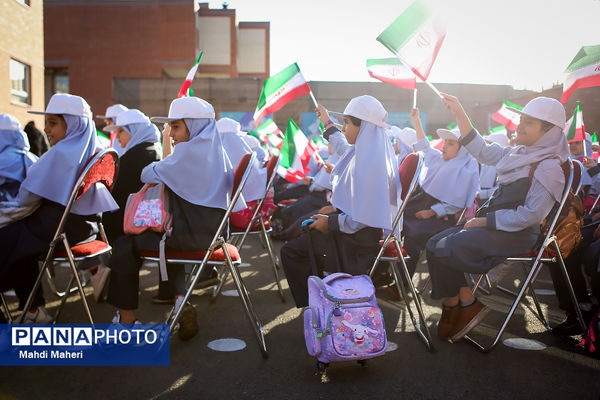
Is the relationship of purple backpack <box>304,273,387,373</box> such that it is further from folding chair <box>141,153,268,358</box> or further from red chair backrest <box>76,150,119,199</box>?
red chair backrest <box>76,150,119,199</box>

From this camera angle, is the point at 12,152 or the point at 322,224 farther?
the point at 12,152

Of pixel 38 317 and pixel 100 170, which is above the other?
pixel 100 170

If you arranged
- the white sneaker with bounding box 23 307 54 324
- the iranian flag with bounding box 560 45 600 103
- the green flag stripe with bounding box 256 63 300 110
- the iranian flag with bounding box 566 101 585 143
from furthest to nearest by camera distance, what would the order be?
1. the iranian flag with bounding box 566 101 585 143
2. the green flag stripe with bounding box 256 63 300 110
3. the iranian flag with bounding box 560 45 600 103
4. the white sneaker with bounding box 23 307 54 324

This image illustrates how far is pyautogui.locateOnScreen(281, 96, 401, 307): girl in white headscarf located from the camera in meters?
3.00

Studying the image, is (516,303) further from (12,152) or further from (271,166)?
(12,152)

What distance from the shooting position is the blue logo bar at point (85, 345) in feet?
9.09

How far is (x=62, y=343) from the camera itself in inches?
113

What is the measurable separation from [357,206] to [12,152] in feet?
8.04

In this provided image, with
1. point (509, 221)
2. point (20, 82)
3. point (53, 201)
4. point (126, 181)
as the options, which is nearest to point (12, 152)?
point (53, 201)

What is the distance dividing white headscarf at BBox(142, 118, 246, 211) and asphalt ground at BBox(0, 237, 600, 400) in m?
0.94

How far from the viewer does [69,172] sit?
2.98 metres

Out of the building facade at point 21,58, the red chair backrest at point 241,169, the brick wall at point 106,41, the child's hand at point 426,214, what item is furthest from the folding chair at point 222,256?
the brick wall at point 106,41

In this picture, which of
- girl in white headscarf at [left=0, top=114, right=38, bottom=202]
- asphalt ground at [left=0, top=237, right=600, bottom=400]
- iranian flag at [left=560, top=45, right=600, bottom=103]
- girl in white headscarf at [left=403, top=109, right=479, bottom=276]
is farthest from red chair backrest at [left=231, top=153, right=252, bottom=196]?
iranian flag at [left=560, top=45, right=600, bottom=103]

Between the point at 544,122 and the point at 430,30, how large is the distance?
1163 millimetres
